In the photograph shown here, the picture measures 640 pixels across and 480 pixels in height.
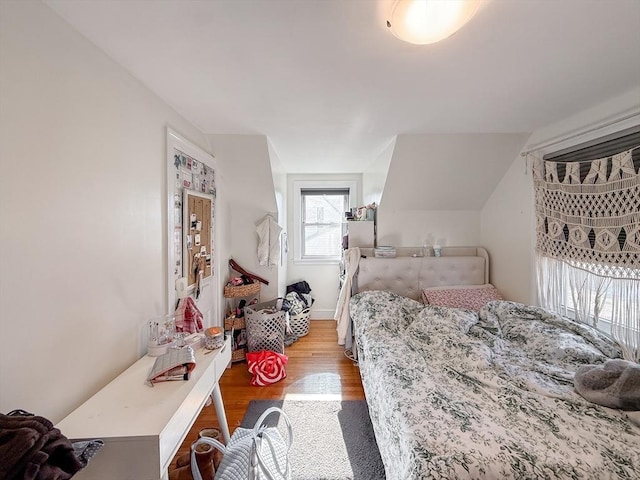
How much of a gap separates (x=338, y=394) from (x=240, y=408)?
79 cm

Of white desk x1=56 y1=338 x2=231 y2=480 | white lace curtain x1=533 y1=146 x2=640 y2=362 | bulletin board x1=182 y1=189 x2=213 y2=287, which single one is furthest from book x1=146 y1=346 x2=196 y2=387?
white lace curtain x1=533 y1=146 x2=640 y2=362

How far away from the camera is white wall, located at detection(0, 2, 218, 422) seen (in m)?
0.88

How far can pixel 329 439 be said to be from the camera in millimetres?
1776

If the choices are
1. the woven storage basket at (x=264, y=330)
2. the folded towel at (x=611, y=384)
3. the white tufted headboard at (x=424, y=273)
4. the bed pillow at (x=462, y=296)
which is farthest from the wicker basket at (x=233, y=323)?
the folded towel at (x=611, y=384)

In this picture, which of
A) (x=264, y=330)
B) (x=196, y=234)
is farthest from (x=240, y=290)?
(x=196, y=234)

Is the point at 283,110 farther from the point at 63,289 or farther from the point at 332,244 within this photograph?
the point at 332,244

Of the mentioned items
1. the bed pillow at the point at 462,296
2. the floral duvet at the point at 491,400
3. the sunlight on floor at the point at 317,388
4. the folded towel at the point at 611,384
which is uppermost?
the bed pillow at the point at 462,296

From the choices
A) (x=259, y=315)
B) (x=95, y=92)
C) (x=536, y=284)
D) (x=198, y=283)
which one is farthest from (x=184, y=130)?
(x=536, y=284)

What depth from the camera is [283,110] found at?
74.3 inches

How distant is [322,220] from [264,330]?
6.33ft

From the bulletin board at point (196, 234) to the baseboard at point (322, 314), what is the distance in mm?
1923

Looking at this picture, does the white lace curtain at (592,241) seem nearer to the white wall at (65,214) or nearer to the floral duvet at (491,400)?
the floral duvet at (491,400)

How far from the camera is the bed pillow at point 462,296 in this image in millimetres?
2502

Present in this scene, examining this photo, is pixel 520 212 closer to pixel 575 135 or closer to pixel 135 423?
pixel 575 135
